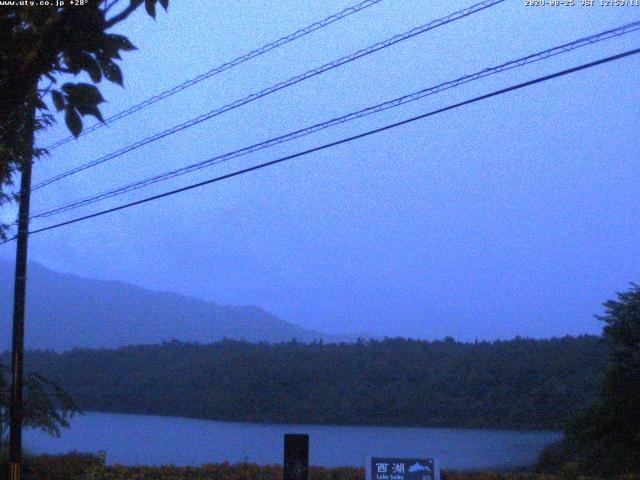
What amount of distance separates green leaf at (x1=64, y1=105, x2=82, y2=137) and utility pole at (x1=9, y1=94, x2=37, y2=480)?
30.8 feet

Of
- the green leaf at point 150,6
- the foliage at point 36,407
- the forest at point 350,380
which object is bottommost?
the foliage at point 36,407

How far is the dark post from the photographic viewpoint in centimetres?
916

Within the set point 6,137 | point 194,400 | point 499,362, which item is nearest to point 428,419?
point 499,362

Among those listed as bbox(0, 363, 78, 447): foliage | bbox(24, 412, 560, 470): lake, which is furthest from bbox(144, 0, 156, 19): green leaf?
bbox(24, 412, 560, 470): lake

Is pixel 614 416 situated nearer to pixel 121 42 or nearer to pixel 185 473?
pixel 185 473

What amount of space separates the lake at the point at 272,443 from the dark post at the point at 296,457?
312 inches

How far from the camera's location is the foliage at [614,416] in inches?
577

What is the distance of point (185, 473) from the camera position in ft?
45.3

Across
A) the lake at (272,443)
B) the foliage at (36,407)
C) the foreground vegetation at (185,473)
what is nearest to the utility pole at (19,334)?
the foliage at (36,407)

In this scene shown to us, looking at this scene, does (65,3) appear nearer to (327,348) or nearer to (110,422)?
(110,422)

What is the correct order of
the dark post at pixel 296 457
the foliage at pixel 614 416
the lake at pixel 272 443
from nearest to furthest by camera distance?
the dark post at pixel 296 457
the foliage at pixel 614 416
the lake at pixel 272 443

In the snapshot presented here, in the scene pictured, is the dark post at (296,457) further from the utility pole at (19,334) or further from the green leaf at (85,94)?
the utility pole at (19,334)

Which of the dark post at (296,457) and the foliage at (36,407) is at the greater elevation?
the foliage at (36,407)

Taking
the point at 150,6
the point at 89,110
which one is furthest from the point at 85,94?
the point at 150,6
